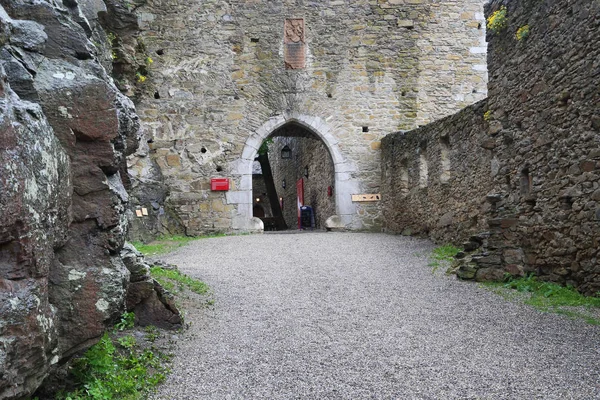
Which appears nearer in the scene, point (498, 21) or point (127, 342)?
point (127, 342)

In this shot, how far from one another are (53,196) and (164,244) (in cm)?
861

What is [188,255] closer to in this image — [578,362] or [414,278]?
[414,278]

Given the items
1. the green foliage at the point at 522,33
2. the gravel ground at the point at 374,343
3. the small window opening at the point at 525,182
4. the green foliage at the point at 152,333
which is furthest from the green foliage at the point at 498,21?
the green foliage at the point at 152,333

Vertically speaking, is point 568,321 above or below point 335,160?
below

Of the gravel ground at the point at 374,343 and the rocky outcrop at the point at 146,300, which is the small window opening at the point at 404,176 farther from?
the rocky outcrop at the point at 146,300

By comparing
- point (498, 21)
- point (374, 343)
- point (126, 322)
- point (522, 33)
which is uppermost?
point (498, 21)

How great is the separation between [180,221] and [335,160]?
409cm

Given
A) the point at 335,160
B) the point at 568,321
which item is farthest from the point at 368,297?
the point at 335,160

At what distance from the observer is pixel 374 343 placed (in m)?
4.14

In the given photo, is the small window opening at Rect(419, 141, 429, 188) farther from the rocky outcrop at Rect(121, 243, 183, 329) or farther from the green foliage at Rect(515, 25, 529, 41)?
the rocky outcrop at Rect(121, 243, 183, 329)

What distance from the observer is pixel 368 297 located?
18.9 feet

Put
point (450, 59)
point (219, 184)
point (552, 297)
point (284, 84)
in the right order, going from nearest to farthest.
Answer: point (552, 297), point (219, 184), point (284, 84), point (450, 59)

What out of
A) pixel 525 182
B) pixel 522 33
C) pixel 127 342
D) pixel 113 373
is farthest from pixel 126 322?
pixel 522 33

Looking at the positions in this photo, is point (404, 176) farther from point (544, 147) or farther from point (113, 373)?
point (113, 373)
